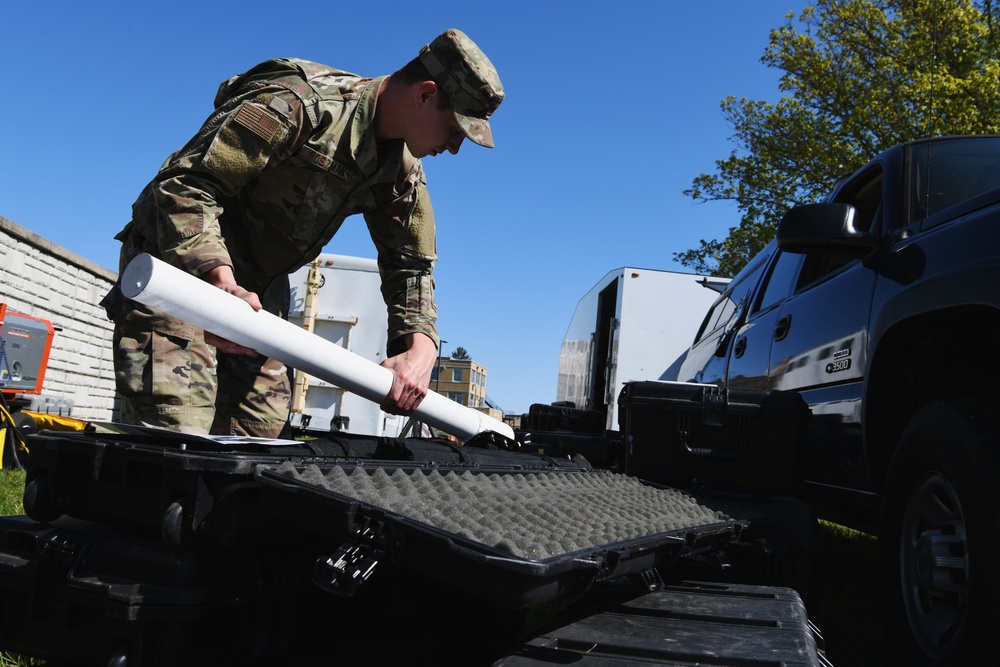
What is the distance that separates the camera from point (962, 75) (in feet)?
56.5

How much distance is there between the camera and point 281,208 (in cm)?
312

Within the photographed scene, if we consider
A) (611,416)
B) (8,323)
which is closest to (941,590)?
(8,323)

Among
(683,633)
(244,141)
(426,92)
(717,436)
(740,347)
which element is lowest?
(683,633)

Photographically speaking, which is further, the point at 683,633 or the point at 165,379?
the point at 165,379

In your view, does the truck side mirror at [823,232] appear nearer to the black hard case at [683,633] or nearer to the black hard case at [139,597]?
the black hard case at [683,633]

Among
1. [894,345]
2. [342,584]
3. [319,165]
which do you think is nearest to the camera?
[342,584]

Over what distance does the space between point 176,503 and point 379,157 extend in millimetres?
2041

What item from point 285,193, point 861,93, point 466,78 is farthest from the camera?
point 861,93

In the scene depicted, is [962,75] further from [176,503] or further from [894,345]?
[176,503]

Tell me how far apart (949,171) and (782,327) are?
119 centimetres

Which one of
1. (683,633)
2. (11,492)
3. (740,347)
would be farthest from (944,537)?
(11,492)

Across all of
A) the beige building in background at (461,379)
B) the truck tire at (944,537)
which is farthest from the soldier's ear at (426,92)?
the beige building in background at (461,379)

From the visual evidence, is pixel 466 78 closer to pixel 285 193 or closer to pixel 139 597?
pixel 285 193

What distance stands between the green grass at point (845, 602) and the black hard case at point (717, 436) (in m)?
0.42
